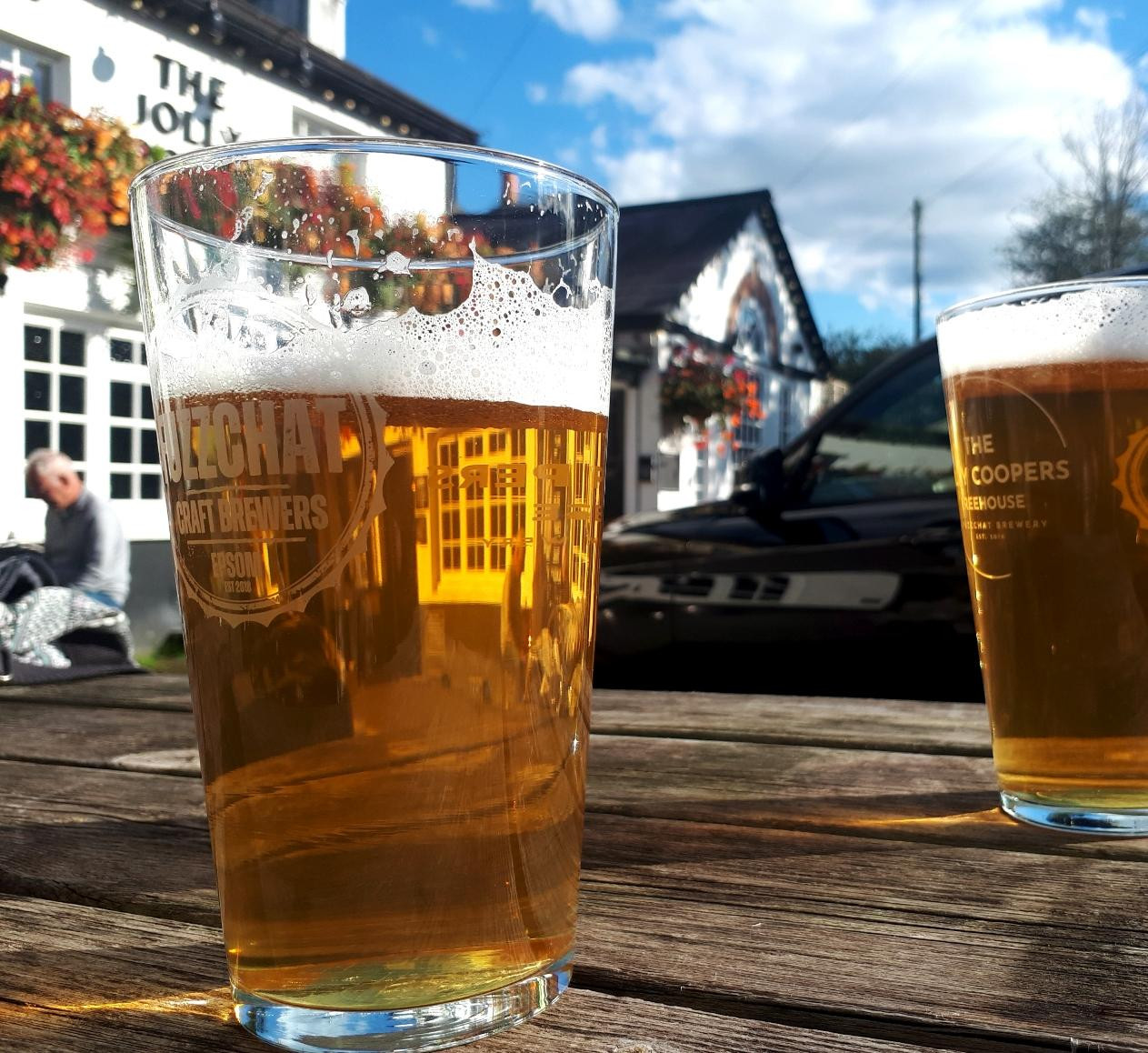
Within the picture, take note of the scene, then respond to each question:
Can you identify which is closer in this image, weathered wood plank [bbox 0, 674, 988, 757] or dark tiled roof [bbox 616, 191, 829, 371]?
weathered wood plank [bbox 0, 674, 988, 757]

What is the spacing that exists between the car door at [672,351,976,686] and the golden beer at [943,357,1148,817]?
1.87m

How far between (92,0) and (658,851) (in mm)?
7380

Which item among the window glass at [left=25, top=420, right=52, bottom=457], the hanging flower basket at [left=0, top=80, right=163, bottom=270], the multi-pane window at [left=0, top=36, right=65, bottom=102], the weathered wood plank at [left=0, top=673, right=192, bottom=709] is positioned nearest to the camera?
the weathered wood plank at [left=0, top=673, right=192, bottom=709]

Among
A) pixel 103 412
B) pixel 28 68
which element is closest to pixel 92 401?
pixel 103 412

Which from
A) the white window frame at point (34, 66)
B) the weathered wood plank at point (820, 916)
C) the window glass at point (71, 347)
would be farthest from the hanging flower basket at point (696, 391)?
the weathered wood plank at point (820, 916)

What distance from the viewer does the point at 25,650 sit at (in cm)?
457

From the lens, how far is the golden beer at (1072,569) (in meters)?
0.82

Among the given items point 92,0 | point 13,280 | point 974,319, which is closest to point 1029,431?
point 974,319

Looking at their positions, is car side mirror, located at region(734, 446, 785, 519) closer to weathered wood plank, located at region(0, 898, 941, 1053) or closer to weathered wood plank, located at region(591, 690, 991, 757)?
weathered wood plank, located at region(591, 690, 991, 757)

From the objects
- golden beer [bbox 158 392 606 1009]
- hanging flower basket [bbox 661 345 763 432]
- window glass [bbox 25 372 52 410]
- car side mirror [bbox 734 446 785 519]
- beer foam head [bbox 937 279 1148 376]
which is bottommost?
golden beer [bbox 158 392 606 1009]

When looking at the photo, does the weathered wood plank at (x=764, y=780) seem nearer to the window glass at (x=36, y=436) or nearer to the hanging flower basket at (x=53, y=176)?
the hanging flower basket at (x=53, y=176)

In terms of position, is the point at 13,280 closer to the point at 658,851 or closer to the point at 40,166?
the point at 40,166

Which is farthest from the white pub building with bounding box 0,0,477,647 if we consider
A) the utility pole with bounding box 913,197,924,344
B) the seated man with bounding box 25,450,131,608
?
the utility pole with bounding box 913,197,924,344

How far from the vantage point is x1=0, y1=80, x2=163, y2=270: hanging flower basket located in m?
5.81
